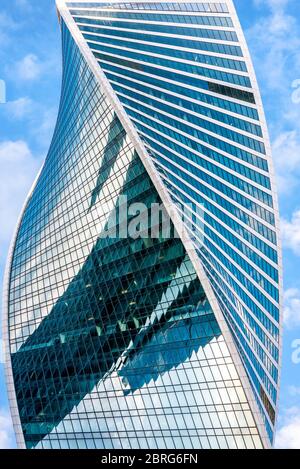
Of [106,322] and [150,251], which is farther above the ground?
[150,251]

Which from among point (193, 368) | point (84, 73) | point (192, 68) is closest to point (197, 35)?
point (192, 68)

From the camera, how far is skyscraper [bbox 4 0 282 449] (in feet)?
226

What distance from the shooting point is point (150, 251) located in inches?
2975

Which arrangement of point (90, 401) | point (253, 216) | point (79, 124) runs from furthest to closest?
1. point (79, 124)
2. point (253, 216)
3. point (90, 401)

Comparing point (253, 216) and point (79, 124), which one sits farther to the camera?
point (79, 124)

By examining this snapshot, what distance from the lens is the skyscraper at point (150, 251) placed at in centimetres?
6881

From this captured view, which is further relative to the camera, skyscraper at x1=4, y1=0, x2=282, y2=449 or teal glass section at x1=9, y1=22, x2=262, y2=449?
skyscraper at x1=4, y1=0, x2=282, y2=449

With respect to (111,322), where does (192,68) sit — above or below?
above

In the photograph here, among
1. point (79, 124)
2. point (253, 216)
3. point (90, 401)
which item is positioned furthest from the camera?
point (79, 124)

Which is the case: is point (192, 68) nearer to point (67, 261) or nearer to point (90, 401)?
point (67, 261)

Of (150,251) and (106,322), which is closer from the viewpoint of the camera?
(150,251)

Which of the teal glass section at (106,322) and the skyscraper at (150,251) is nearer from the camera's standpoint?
the teal glass section at (106,322)

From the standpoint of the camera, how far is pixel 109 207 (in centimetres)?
8669

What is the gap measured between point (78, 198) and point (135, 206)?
19611 mm
